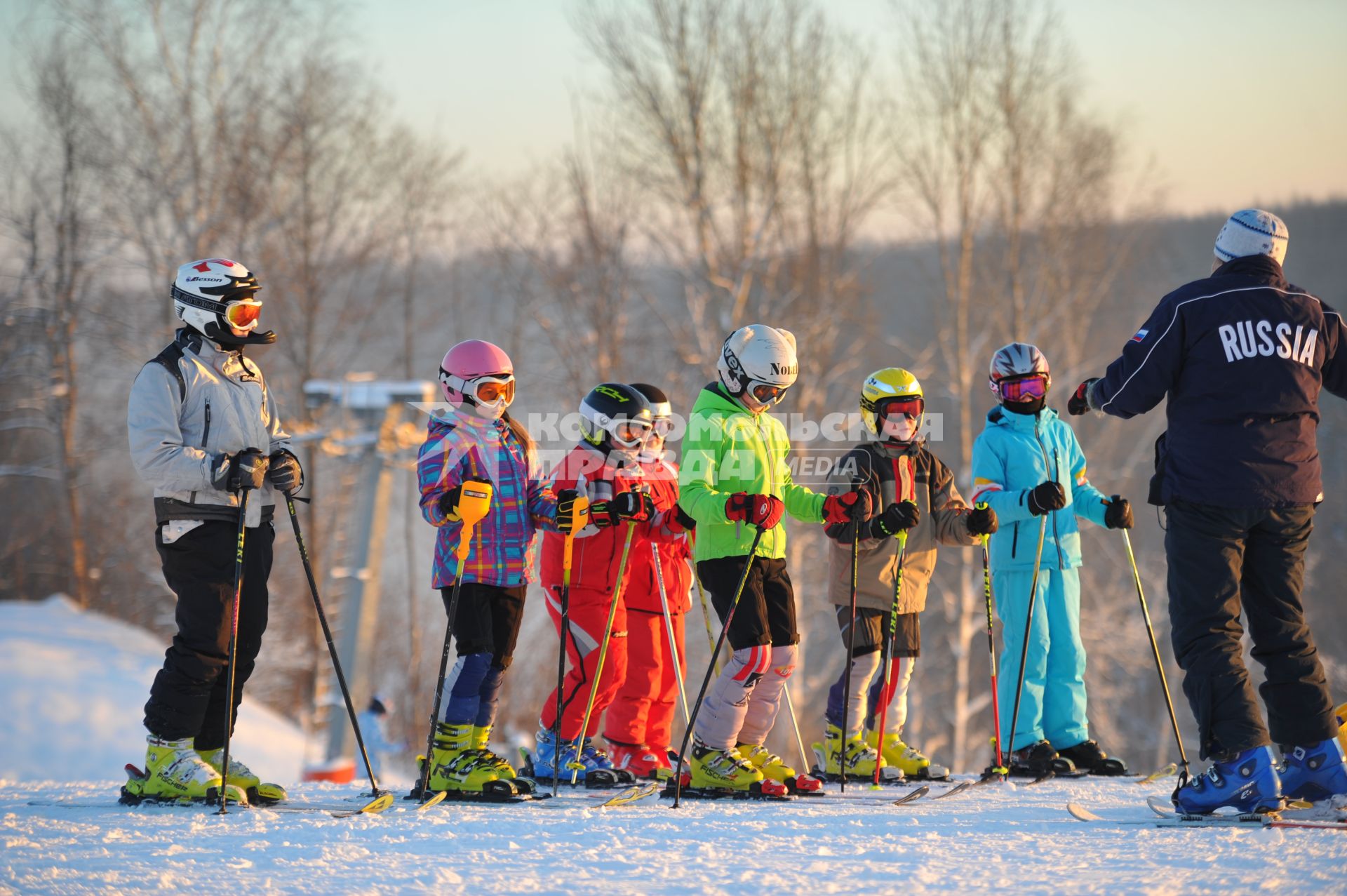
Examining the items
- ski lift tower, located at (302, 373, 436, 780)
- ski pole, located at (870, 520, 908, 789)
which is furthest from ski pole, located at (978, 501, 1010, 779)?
ski lift tower, located at (302, 373, 436, 780)

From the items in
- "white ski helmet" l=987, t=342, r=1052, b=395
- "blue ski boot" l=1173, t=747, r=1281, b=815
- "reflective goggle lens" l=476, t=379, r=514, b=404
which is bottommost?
"blue ski boot" l=1173, t=747, r=1281, b=815

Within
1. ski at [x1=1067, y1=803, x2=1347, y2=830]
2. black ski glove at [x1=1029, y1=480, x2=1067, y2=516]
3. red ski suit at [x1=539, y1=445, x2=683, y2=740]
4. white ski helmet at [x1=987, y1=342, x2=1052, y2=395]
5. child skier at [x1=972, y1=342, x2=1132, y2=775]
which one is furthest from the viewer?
white ski helmet at [x1=987, y1=342, x2=1052, y2=395]

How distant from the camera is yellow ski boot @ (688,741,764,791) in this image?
4.80 meters

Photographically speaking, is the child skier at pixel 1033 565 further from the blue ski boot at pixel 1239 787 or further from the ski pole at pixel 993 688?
the blue ski boot at pixel 1239 787

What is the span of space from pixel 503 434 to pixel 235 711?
1630 mm

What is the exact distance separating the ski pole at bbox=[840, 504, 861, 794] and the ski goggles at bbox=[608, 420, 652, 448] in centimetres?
109

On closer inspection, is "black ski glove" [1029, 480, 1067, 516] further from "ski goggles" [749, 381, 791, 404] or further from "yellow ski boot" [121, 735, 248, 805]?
"yellow ski boot" [121, 735, 248, 805]

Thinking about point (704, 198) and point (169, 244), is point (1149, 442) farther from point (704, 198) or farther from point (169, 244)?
point (169, 244)

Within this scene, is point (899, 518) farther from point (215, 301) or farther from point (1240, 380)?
point (215, 301)

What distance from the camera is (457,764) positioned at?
4.71 metres

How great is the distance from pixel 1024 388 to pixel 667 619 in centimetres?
215

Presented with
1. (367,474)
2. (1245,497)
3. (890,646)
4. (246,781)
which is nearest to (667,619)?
(890,646)

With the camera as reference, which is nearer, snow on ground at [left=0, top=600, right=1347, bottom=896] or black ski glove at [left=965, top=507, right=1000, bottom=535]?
snow on ground at [left=0, top=600, right=1347, bottom=896]

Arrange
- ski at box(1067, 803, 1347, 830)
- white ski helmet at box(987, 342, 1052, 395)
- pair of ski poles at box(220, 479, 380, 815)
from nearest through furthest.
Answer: ski at box(1067, 803, 1347, 830) → pair of ski poles at box(220, 479, 380, 815) → white ski helmet at box(987, 342, 1052, 395)
